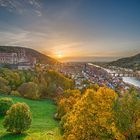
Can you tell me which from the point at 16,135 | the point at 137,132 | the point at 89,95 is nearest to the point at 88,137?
the point at 89,95

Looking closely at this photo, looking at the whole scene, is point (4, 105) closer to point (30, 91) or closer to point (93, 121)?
point (30, 91)

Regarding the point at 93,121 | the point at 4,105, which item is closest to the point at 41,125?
the point at 4,105

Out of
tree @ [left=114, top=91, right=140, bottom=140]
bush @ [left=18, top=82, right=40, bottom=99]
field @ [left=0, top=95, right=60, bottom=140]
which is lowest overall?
field @ [left=0, top=95, right=60, bottom=140]

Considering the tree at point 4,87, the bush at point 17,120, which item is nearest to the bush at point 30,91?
the tree at point 4,87

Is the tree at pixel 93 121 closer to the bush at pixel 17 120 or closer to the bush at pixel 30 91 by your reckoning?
the bush at pixel 17 120

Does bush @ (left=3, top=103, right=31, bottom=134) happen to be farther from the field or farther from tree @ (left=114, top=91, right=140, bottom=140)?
tree @ (left=114, top=91, right=140, bottom=140)

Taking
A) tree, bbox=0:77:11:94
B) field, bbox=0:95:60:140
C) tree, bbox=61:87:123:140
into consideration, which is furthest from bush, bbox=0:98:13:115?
tree, bbox=61:87:123:140

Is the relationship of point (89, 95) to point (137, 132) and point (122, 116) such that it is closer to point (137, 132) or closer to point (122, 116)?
point (122, 116)
